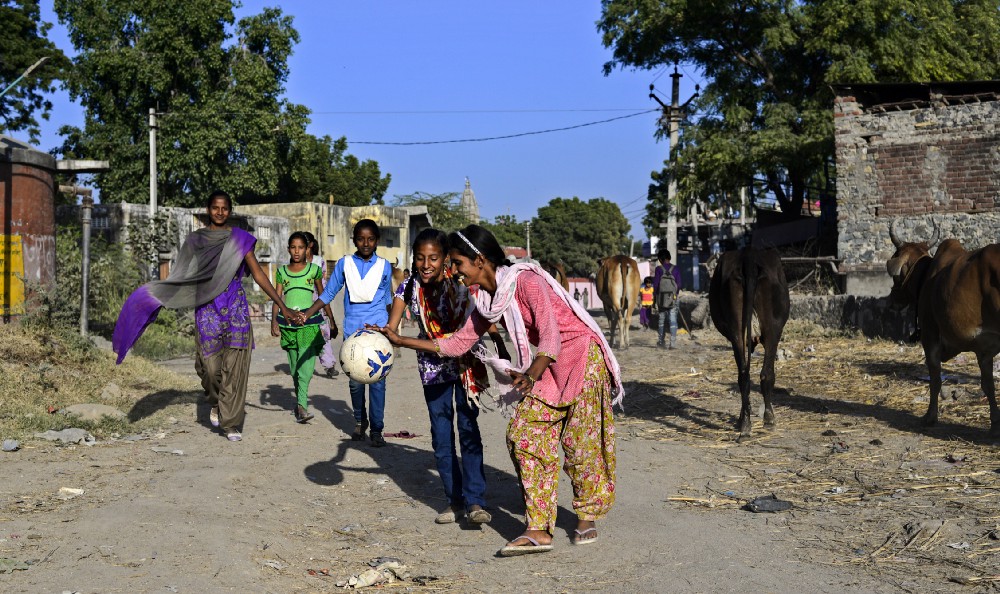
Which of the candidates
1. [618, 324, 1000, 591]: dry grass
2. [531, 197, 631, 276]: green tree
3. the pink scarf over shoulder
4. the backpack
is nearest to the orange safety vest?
the backpack

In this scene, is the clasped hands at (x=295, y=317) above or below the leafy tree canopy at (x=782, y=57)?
below

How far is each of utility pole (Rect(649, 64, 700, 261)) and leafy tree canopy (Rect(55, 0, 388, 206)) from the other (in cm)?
1525

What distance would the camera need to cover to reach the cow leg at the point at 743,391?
8211 millimetres

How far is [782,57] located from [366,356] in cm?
2479

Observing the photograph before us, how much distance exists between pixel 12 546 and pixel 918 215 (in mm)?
17087

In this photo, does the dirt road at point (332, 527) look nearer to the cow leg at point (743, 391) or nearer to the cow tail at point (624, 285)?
the cow leg at point (743, 391)

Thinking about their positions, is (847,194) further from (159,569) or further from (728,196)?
(159,569)

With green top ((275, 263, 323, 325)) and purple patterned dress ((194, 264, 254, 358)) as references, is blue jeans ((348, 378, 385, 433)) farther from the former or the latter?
green top ((275, 263, 323, 325))

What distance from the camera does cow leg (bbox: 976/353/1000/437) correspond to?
7.63 m

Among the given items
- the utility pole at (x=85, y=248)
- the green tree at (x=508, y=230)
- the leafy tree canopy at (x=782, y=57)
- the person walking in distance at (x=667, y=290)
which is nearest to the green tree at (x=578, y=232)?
the green tree at (x=508, y=230)

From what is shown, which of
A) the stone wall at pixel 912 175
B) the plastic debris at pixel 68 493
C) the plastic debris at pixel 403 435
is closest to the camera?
the plastic debris at pixel 68 493

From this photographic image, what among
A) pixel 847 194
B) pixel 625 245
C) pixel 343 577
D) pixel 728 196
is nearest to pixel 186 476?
pixel 343 577

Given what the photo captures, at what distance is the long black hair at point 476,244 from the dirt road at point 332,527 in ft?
5.11

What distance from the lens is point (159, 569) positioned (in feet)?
14.2
